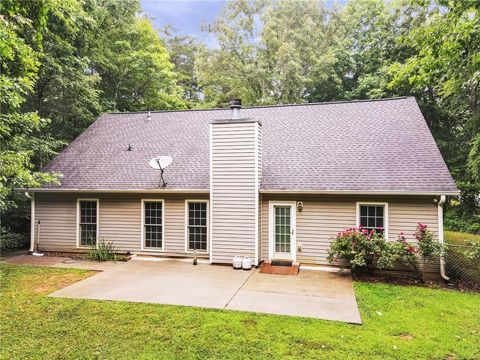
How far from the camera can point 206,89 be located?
26.6 metres

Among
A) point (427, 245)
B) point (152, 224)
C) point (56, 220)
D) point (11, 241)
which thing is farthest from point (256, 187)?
point (11, 241)

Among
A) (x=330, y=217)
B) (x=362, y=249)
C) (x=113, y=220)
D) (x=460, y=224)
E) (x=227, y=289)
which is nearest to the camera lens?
(x=227, y=289)

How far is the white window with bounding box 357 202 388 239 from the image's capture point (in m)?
9.17

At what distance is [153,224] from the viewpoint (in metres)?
10.8

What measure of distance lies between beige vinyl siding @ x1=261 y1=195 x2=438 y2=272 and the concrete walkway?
800 millimetres

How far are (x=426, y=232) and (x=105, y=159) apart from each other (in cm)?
1075

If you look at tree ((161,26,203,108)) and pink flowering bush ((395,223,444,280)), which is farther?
tree ((161,26,203,108))

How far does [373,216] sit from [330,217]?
46.5 inches

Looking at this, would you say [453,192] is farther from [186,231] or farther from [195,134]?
[195,134]

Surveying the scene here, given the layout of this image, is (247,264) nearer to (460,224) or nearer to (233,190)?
(233,190)

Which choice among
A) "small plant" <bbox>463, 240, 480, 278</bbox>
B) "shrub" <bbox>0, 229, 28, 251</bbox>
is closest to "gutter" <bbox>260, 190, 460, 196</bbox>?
"small plant" <bbox>463, 240, 480, 278</bbox>

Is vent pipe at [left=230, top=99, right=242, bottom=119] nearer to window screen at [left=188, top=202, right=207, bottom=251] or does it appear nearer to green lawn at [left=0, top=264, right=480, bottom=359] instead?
window screen at [left=188, top=202, right=207, bottom=251]

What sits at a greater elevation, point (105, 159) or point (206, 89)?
point (206, 89)

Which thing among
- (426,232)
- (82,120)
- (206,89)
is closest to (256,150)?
(426,232)
